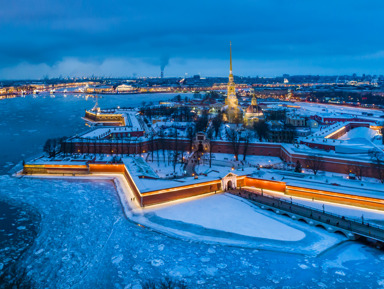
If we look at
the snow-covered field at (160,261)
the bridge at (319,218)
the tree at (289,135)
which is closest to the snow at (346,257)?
the snow-covered field at (160,261)

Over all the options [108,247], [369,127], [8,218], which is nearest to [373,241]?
[108,247]

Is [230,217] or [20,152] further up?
[20,152]

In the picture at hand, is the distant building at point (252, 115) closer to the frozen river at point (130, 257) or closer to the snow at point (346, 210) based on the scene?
the snow at point (346, 210)

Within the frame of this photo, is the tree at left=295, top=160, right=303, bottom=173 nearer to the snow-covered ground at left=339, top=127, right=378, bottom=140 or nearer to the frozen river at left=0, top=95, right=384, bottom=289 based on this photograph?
the frozen river at left=0, top=95, right=384, bottom=289

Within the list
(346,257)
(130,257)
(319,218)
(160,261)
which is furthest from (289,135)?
(130,257)

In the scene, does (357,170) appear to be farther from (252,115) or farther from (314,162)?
(252,115)

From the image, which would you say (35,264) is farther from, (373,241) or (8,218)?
(373,241)

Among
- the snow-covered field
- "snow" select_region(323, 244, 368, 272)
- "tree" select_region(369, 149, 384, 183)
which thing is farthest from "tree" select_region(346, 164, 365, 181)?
"snow" select_region(323, 244, 368, 272)
